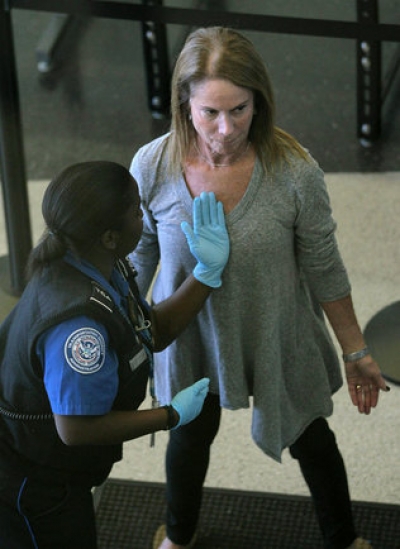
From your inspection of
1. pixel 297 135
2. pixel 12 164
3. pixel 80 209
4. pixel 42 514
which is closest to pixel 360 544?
pixel 42 514

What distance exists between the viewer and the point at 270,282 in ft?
6.17

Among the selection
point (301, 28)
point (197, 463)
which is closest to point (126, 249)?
point (197, 463)

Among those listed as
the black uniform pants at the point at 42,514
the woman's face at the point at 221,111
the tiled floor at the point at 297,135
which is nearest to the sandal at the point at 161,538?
the tiled floor at the point at 297,135

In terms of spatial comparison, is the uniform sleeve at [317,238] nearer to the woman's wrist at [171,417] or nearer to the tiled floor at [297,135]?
the woman's wrist at [171,417]

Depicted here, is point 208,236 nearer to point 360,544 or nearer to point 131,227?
point 131,227

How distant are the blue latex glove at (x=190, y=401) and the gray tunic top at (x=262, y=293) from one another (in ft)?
0.28

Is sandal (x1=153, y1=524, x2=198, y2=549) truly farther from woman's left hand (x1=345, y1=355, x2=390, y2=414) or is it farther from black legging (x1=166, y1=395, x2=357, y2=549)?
woman's left hand (x1=345, y1=355, x2=390, y2=414)

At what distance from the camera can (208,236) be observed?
1.83 m

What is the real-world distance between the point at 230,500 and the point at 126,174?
1061mm

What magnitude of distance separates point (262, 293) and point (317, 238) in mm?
143

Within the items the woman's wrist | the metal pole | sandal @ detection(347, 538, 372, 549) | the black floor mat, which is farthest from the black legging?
the metal pole

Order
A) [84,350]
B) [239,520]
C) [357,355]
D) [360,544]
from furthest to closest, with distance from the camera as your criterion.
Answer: [239,520] < [360,544] < [357,355] < [84,350]

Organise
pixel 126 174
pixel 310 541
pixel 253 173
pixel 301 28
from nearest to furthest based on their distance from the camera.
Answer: pixel 126 174 → pixel 253 173 → pixel 310 541 → pixel 301 28

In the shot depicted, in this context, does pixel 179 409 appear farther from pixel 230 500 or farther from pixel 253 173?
pixel 230 500
